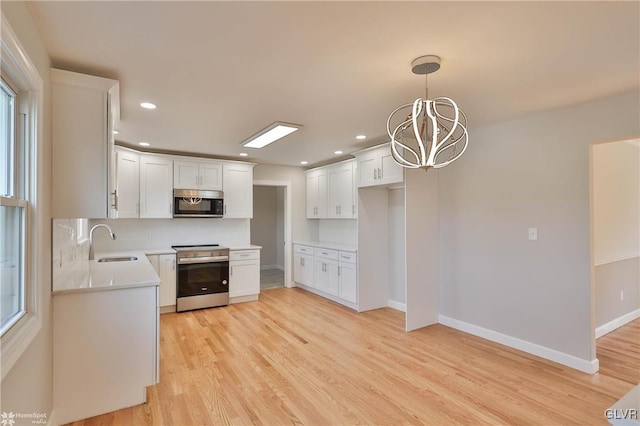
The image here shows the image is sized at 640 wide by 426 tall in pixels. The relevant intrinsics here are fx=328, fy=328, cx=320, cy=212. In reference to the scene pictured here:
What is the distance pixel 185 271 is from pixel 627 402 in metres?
4.77

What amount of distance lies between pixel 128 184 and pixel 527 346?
17.7ft

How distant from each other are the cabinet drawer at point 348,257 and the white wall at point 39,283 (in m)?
3.55

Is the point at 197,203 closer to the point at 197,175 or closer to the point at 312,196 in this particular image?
the point at 197,175

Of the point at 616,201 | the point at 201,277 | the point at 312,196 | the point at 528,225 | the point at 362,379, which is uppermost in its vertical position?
the point at 312,196

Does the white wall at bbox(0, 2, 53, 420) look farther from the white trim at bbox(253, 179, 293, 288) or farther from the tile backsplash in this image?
the white trim at bbox(253, 179, 293, 288)

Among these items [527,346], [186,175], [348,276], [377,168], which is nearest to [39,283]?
[186,175]

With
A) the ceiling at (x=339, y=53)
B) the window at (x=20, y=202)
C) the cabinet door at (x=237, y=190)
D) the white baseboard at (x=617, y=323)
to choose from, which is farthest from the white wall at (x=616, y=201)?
the window at (x=20, y=202)

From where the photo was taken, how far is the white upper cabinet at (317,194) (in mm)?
5973

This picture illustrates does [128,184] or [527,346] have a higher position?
[128,184]

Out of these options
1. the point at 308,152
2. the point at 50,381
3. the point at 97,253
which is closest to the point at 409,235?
the point at 308,152

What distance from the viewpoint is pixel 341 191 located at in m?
5.51

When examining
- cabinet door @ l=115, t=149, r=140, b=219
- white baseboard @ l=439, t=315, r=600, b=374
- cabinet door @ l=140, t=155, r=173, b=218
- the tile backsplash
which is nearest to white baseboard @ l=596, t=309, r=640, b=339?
white baseboard @ l=439, t=315, r=600, b=374

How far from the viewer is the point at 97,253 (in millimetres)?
4672

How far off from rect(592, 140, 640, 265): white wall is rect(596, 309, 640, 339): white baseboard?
0.75m
